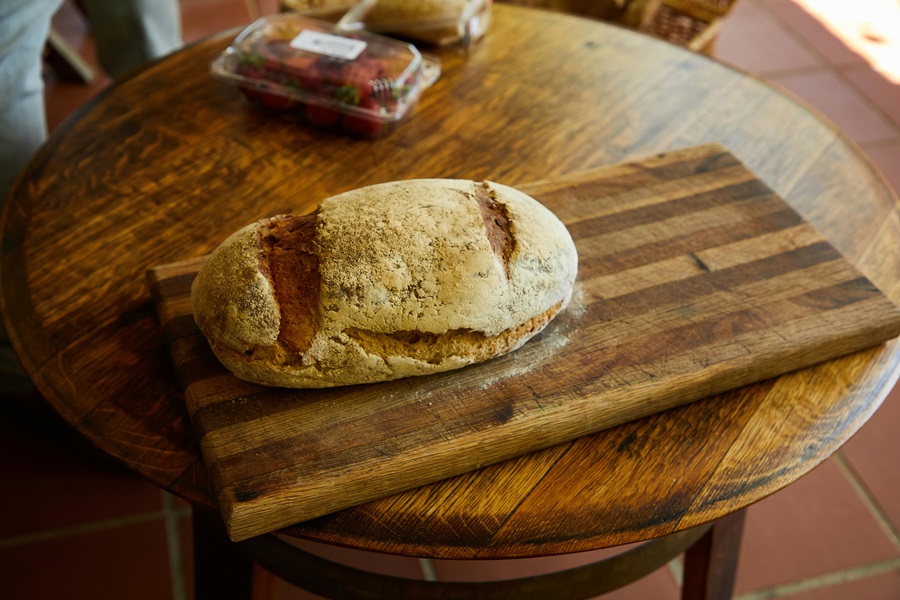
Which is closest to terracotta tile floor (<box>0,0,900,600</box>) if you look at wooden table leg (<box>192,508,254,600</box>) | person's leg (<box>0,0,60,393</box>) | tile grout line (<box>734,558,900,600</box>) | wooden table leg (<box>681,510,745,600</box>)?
tile grout line (<box>734,558,900,600</box>)

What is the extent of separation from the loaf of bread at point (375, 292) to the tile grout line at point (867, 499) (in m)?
1.25

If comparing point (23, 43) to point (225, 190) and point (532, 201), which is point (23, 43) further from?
point (532, 201)

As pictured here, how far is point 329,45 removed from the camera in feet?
4.24

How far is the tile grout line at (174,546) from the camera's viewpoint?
1538 mm

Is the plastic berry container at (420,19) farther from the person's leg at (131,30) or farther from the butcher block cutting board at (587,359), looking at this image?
the person's leg at (131,30)

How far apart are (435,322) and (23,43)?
3.38ft

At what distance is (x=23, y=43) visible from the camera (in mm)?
1355

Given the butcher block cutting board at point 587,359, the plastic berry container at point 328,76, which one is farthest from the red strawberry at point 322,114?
the butcher block cutting board at point 587,359

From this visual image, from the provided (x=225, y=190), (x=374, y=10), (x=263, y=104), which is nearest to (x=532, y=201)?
(x=225, y=190)

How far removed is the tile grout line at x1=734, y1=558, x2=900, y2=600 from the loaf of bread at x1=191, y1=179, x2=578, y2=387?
1.03m

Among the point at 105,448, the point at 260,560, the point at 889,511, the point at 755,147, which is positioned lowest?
the point at 889,511

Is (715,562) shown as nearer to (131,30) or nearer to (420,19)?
(420,19)

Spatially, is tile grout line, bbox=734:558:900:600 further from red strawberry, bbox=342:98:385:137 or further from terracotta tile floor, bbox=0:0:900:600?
red strawberry, bbox=342:98:385:137

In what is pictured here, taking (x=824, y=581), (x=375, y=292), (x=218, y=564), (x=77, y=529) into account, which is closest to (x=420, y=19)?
(x=375, y=292)
